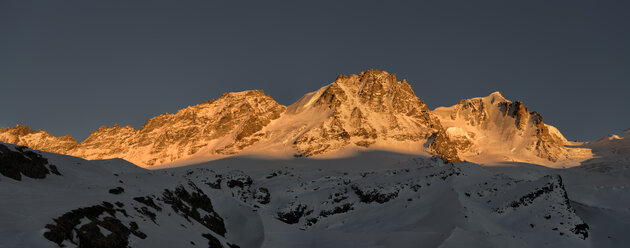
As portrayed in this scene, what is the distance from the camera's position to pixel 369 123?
6959 inches

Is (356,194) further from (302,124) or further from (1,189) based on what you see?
(302,124)

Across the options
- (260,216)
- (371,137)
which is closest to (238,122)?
(371,137)

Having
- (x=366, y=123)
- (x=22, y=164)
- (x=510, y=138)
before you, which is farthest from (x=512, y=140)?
(x=22, y=164)

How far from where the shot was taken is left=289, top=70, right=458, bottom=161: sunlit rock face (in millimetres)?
162375

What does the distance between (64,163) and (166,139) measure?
6822 inches

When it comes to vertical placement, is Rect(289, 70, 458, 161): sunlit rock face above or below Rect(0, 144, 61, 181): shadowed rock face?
above

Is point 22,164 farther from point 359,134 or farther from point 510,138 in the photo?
point 510,138

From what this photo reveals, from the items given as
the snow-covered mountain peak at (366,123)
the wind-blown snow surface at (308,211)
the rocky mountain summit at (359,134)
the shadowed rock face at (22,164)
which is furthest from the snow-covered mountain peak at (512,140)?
the shadowed rock face at (22,164)

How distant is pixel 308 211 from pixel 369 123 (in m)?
121

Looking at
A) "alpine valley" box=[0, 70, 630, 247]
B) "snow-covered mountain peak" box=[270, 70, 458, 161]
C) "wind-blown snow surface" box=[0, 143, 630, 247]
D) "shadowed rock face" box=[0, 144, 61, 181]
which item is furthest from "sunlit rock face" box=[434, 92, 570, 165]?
"shadowed rock face" box=[0, 144, 61, 181]

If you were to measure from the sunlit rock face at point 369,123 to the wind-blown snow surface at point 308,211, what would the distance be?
9192 cm

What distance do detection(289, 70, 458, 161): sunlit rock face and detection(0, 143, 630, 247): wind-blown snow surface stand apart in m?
91.9

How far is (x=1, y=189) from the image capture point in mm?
18906

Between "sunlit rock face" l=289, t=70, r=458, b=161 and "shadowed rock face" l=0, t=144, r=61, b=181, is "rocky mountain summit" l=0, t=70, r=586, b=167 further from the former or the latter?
"shadowed rock face" l=0, t=144, r=61, b=181
